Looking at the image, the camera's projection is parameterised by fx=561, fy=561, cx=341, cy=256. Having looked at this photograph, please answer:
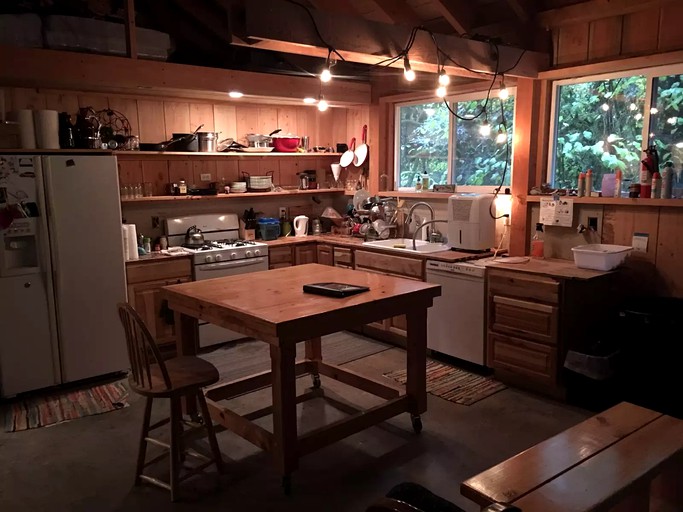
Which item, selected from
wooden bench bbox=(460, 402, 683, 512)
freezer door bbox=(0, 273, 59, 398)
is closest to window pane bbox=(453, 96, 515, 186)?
wooden bench bbox=(460, 402, 683, 512)

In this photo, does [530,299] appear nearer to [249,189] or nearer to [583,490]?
[583,490]

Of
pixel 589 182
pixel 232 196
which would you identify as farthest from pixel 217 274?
pixel 589 182

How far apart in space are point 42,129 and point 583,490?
379cm

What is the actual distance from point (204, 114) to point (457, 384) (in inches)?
128

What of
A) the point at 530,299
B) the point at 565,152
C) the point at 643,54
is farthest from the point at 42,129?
the point at 643,54

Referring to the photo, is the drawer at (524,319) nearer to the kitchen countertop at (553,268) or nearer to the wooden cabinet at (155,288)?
the kitchen countertop at (553,268)

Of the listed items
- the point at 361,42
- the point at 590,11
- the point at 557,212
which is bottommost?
the point at 557,212

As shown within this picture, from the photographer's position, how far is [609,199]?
3826 millimetres

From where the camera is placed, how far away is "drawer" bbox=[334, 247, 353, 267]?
16.9ft

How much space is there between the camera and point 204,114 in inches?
202

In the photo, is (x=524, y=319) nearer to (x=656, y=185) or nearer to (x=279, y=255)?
(x=656, y=185)

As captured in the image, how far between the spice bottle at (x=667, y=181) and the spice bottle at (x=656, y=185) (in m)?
A: 0.02

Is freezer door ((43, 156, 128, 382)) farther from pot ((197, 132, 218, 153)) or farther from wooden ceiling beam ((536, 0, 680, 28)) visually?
wooden ceiling beam ((536, 0, 680, 28))

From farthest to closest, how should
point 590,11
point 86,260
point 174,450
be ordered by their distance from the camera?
point 86,260
point 590,11
point 174,450
